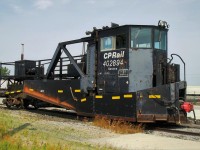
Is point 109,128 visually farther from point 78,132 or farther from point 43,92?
point 43,92

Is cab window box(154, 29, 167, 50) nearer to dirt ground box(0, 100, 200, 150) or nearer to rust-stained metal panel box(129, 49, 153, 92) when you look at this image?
rust-stained metal panel box(129, 49, 153, 92)

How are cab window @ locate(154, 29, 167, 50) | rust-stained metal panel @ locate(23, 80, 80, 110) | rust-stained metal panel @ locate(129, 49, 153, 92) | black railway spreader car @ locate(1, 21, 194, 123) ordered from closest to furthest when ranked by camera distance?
black railway spreader car @ locate(1, 21, 194, 123) → rust-stained metal panel @ locate(129, 49, 153, 92) → cab window @ locate(154, 29, 167, 50) → rust-stained metal panel @ locate(23, 80, 80, 110)

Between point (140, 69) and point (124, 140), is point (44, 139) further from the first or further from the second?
point (140, 69)

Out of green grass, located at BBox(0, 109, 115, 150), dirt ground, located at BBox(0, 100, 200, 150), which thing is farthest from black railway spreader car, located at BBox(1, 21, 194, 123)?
green grass, located at BBox(0, 109, 115, 150)

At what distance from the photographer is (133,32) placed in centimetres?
1154

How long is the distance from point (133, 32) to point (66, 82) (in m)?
4.18

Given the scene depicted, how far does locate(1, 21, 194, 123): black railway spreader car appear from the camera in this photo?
1098cm

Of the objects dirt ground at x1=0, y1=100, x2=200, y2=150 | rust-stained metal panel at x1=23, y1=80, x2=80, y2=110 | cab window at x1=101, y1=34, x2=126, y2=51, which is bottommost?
dirt ground at x1=0, y1=100, x2=200, y2=150

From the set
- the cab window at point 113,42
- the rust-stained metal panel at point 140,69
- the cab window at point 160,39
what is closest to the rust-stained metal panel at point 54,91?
the cab window at point 113,42

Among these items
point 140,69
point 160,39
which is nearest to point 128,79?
point 140,69

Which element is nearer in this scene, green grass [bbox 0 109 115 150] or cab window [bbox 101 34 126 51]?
green grass [bbox 0 109 115 150]

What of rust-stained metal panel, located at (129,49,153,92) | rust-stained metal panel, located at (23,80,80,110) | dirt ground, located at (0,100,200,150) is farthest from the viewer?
rust-stained metal panel, located at (23,80,80,110)

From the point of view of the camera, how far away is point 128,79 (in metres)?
11.5

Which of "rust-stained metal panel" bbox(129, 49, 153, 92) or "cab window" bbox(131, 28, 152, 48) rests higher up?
"cab window" bbox(131, 28, 152, 48)
